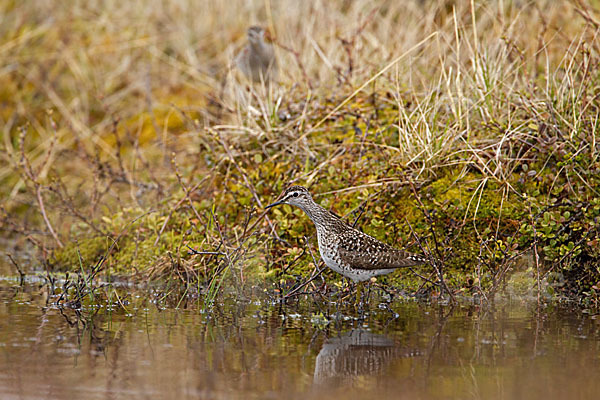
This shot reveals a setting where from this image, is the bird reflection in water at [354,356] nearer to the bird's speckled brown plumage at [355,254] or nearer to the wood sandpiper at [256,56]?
the bird's speckled brown plumage at [355,254]

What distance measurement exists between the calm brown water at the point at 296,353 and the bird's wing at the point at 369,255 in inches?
13.7

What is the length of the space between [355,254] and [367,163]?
1593mm

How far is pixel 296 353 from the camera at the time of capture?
189 inches

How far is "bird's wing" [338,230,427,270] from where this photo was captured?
19.9ft

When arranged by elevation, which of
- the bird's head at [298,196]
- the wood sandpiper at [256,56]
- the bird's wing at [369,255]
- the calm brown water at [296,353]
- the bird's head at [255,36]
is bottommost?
the calm brown water at [296,353]

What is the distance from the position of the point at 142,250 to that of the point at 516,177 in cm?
363

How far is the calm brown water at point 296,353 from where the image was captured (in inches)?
161

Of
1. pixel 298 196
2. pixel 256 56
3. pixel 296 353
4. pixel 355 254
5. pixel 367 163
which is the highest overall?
pixel 256 56

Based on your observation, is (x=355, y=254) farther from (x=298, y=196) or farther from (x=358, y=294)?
(x=298, y=196)

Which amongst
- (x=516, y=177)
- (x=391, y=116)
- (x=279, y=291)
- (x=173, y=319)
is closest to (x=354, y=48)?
(x=391, y=116)

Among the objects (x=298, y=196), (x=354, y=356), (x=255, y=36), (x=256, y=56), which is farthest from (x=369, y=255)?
(x=255, y=36)

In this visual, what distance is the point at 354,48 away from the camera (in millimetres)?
9086

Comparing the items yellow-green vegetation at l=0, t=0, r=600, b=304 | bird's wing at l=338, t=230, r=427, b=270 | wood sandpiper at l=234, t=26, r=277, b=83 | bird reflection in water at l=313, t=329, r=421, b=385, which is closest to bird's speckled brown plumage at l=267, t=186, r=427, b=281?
bird's wing at l=338, t=230, r=427, b=270

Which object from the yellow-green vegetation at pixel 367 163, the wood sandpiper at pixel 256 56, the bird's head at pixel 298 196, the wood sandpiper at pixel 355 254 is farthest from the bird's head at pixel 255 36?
the wood sandpiper at pixel 355 254
